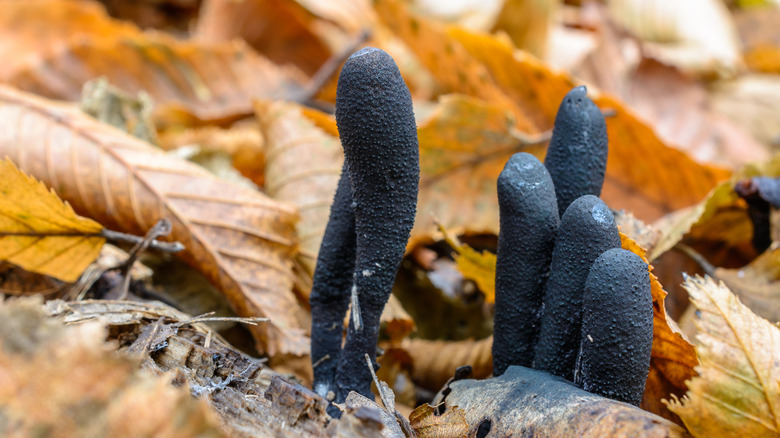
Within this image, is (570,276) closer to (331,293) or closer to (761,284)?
(331,293)

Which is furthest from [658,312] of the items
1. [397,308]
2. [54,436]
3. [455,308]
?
[54,436]

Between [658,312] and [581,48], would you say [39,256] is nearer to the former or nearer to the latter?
[658,312]

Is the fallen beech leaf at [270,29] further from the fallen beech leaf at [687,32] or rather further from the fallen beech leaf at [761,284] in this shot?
the fallen beech leaf at [761,284]

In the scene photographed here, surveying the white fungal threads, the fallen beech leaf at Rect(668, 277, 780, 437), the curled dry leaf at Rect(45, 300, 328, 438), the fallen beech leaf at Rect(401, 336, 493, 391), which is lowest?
the fallen beech leaf at Rect(401, 336, 493, 391)

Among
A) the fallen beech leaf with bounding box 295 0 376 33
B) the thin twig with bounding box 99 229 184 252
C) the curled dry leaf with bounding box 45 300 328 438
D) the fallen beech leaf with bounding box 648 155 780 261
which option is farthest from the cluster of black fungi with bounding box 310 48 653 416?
the fallen beech leaf with bounding box 295 0 376 33

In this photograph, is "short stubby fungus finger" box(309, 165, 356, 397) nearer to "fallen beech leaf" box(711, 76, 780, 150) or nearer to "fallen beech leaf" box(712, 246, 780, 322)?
"fallen beech leaf" box(712, 246, 780, 322)
